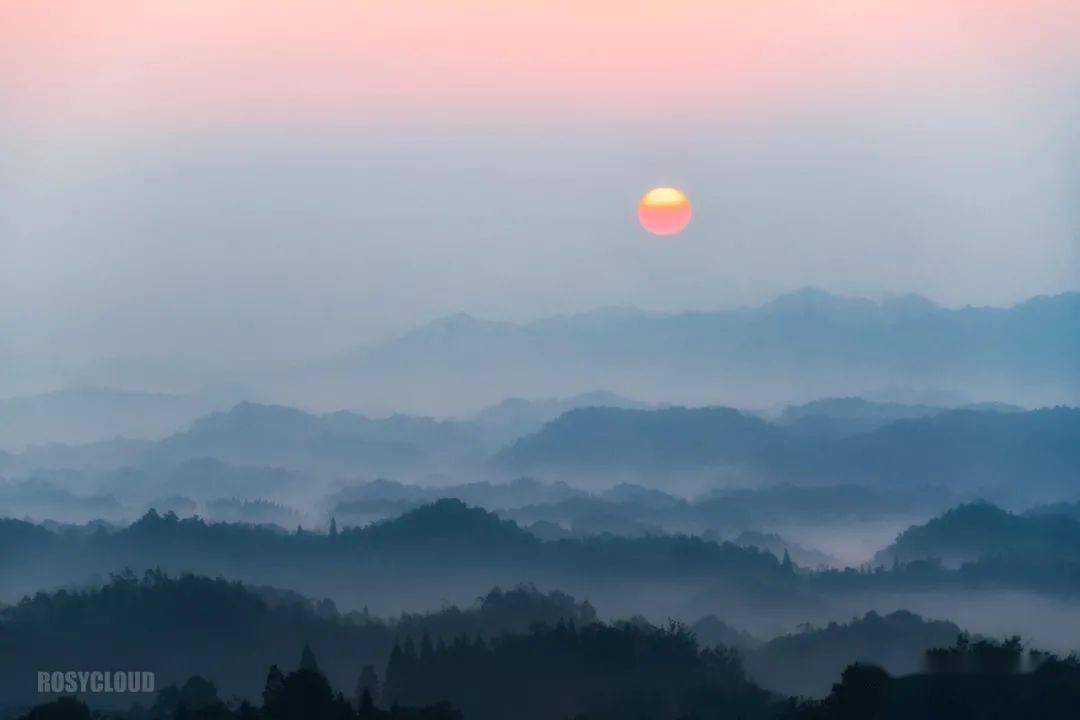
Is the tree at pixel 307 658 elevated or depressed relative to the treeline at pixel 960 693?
elevated

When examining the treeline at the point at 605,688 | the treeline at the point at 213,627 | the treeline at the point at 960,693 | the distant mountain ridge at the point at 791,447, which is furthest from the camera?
the distant mountain ridge at the point at 791,447

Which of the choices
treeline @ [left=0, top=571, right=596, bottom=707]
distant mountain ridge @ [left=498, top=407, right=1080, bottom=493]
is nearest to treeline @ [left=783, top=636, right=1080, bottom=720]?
treeline @ [left=0, top=571, right=596, bottom=707]

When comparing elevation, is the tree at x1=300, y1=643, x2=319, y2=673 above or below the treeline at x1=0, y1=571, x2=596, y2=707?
below

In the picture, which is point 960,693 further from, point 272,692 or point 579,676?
point 272,692

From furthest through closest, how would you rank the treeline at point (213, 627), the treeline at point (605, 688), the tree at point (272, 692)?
the treeline at point (213, 627) < the tree at point (272, 692) < the treeline at point (605, 688)

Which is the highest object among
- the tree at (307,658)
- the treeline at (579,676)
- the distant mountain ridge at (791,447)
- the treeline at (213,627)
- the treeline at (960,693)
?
the distant mountain ridge at (791,447)

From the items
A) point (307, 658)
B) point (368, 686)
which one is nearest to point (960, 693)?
point (368, 686)

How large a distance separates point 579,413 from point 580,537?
37.5 metres

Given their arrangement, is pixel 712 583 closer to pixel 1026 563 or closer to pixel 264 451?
pixel 1026 563

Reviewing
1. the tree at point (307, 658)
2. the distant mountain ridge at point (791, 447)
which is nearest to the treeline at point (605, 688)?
the tree at point (307, 658)

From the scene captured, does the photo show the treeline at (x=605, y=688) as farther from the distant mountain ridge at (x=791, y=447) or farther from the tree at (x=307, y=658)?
the distant mountain ridge at (x=791, y=447)

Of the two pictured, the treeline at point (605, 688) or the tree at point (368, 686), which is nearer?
the treeline at point (605, 688)

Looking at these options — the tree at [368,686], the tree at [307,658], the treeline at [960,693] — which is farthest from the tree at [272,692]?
the treeline at [960,693]

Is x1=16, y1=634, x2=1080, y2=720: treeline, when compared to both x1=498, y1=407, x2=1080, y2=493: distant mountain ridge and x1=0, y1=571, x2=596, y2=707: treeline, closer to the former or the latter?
x1=0, y1=571, x2=596, y2=707: treeline
